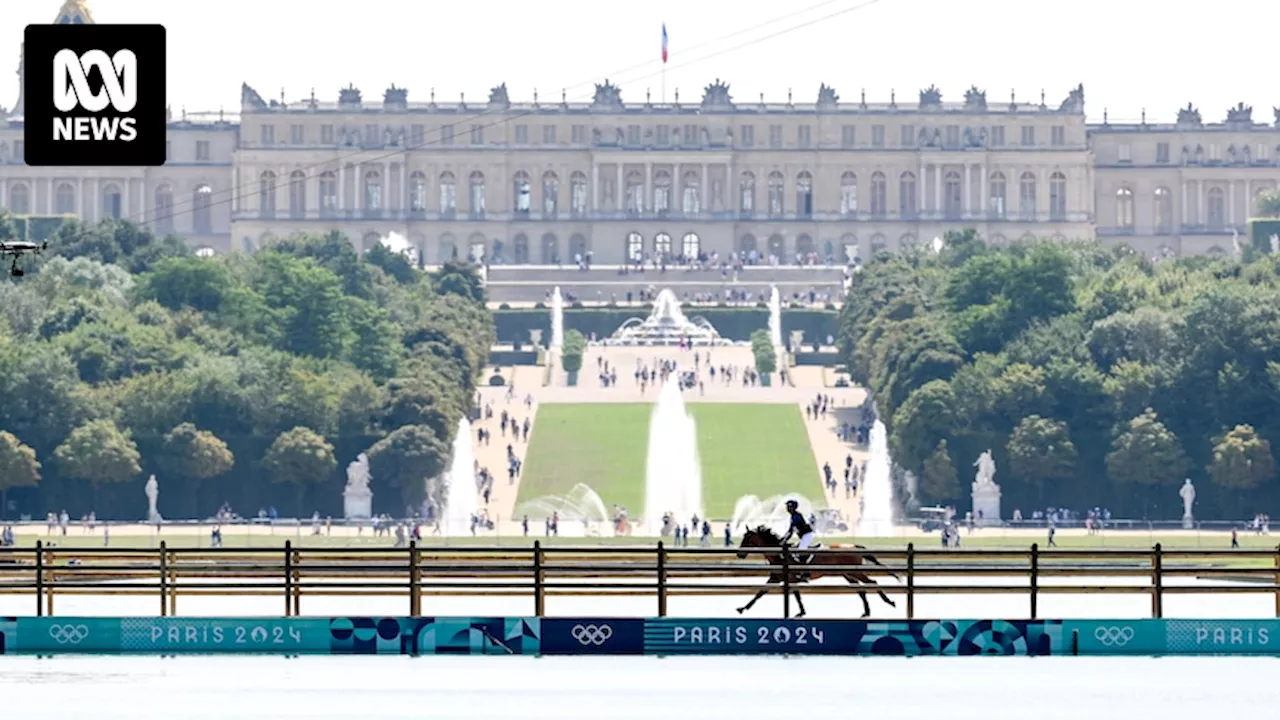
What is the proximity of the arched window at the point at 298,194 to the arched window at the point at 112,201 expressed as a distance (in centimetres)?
966

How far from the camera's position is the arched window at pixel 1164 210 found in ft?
635

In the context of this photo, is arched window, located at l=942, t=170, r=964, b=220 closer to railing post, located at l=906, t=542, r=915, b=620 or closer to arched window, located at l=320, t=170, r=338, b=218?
arched window, located at l=320, t=170, r=338, b=218

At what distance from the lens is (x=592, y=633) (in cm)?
3644

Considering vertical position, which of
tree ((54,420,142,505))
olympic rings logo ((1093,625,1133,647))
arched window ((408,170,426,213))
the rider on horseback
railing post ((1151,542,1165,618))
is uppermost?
arched window ((408,170,426,213))

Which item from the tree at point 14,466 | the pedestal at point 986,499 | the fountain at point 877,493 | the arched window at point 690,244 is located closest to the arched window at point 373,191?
the arched window at point 690,244

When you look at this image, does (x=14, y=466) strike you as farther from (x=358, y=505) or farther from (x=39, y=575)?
(x=39, y=575)

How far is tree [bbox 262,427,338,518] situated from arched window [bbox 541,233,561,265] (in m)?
97.5

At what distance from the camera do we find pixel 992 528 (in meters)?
83.7

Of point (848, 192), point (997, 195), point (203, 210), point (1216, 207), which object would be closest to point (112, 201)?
point (203, 210)

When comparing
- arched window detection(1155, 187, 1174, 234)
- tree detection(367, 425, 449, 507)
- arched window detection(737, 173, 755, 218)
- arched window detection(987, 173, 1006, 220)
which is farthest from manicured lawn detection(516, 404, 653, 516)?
arched window detection(1155, 187, 1174, 234)

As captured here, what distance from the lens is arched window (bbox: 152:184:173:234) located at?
19300 centimetres

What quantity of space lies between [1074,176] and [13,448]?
11287 cm

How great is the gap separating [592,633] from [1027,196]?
516 ft

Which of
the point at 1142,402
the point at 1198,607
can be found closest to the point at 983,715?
the point at 1198,607
